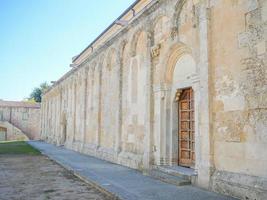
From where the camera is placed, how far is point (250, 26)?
597cm

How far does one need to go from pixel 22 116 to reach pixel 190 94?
141ft

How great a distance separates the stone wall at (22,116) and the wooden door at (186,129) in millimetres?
40523

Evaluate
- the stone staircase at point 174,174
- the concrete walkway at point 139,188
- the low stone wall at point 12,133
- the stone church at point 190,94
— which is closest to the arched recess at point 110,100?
the stone church at point 190,94

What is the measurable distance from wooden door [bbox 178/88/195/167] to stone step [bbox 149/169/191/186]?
77 cm

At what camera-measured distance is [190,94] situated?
861cm

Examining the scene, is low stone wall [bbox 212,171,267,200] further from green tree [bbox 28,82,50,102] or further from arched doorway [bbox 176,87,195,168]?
green tree [bbox 28,82,50,102]

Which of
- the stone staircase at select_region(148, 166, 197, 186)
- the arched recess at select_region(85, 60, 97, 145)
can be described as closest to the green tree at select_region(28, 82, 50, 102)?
the arched recess at select_region(85, 60, 97, 145)

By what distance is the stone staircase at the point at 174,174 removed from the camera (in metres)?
7.30

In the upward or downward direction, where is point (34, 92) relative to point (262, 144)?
upward

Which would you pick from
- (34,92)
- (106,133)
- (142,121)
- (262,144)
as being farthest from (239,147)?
(34,92)

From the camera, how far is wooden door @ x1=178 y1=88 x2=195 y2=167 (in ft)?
27.6

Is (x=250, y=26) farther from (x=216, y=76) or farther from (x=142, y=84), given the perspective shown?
(x=142, y=84)

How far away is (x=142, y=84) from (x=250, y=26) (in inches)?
206

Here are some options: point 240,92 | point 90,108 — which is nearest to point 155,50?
point 240,92
